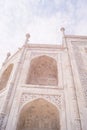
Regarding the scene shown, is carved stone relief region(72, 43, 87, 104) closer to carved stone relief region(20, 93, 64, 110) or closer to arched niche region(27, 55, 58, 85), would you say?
carved stone relief region(20, 93, 64, 110)

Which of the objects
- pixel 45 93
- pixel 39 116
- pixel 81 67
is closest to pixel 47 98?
pixel 45 93

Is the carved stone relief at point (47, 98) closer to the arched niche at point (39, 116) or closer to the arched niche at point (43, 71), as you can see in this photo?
the arched niche at point (39, 116)

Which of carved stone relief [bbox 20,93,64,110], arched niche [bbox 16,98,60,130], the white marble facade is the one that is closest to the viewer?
the white marble facade

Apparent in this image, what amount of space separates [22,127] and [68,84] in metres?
2.23

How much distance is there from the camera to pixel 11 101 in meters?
5.33

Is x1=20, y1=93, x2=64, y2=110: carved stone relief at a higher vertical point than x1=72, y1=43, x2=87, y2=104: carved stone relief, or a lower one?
lower

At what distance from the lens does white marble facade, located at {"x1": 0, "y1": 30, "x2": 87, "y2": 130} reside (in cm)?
491

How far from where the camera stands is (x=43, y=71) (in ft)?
26.5

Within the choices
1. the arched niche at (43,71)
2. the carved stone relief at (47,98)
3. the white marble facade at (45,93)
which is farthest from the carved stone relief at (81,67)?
the arched niche at (43,71)

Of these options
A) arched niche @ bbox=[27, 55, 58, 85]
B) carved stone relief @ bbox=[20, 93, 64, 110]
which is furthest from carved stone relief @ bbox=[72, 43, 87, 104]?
arched niche @ bbox=[27, 55, 58, 85]

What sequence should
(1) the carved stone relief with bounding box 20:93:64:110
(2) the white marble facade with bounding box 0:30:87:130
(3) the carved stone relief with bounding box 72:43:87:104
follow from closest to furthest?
(2) the white marble facade with bounding box 0:30:87:130 < (1) the carved stone relief with bounding box 20:93:64:110 < (3) the carved stone relief with bounding box 72:43:87:104

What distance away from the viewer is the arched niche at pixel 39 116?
205 inches

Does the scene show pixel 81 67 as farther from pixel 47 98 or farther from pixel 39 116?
pixel 39 116

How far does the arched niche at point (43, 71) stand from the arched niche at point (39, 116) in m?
1.81
